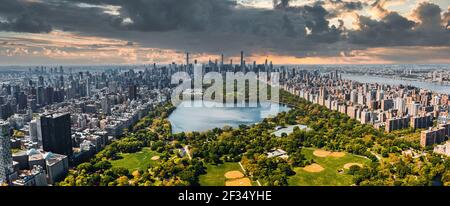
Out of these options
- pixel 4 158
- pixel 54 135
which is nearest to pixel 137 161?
pixel 54 135

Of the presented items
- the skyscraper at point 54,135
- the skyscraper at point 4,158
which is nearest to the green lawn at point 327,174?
the skyscraper at point 4,158

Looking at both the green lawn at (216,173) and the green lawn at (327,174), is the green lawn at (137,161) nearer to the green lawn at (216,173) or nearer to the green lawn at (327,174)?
the green lawn at (216,173)

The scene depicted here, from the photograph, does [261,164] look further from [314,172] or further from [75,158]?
[75,158]

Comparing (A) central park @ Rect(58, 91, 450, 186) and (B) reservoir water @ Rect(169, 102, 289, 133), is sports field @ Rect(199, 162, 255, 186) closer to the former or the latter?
(A) central park @ Rect(58, 91, 450, 186)

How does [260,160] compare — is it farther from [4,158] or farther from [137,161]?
[4,158]

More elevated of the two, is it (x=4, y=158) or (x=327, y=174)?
(x=4, y=158)
